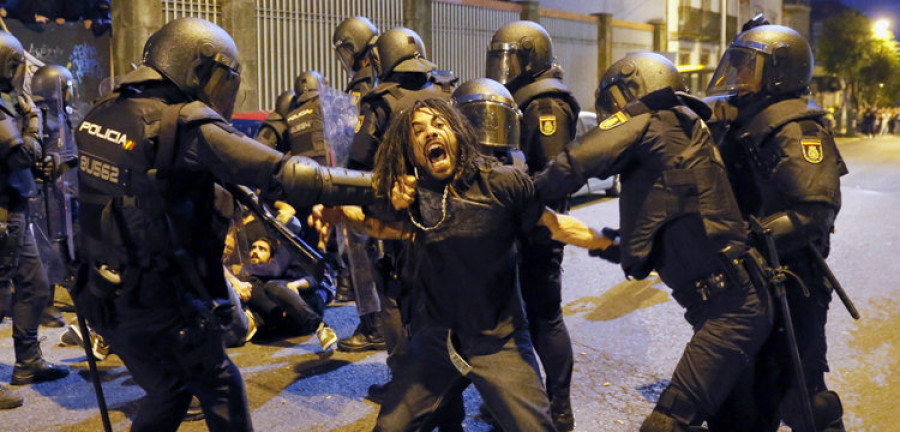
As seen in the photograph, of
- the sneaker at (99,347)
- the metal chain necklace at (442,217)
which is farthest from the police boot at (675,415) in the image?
the sneaker at (99,347)

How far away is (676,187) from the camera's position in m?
3.54

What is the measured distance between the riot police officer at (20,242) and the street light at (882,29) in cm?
5008

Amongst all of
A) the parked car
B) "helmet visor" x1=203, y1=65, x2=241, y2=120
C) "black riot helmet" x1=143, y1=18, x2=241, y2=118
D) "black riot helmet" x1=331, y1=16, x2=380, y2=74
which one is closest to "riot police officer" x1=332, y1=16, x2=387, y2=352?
"black riot helmet" x1=331, y1=16, x2=380, y2=74

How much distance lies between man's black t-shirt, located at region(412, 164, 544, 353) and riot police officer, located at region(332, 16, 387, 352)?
164cm

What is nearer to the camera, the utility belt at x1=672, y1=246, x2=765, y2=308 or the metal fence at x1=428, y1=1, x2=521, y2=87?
the utility belt at x1=672, y1=246, x2=765, y2=308

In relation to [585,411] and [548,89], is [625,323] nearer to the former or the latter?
[585,411]

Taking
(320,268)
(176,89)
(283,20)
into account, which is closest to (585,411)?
(320,268)

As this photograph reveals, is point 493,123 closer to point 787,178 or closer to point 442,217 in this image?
point 442,217

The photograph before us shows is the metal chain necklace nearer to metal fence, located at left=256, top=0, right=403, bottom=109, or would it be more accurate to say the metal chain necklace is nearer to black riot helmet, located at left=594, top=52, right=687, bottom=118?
black riot helmet, located at left=594, top=52, right=687, bottom=118

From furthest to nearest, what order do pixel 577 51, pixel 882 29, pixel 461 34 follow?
pixel 882 29 → pixel 577 51 → pixel 461 34

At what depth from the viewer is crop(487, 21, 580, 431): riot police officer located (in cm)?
446

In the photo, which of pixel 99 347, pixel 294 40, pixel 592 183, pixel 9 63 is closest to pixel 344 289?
pixel 99 347

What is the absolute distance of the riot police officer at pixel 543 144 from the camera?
4.46m

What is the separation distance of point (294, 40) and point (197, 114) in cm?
1123
